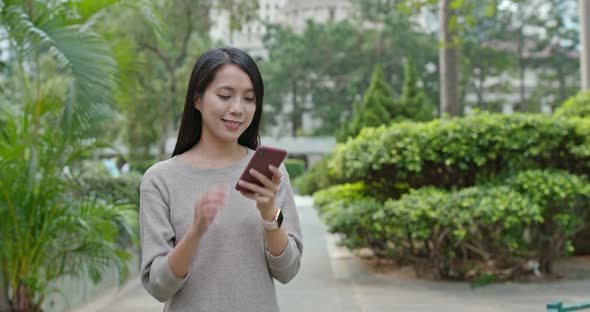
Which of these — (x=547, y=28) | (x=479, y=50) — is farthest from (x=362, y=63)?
(x=547, y=28)

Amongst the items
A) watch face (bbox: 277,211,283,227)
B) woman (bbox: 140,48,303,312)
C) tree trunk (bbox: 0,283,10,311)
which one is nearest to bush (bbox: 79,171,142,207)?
tree trunk (bbox: 0,283,10,311)

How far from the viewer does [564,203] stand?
7.02 m

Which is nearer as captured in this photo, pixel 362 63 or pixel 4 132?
pixel 4 132

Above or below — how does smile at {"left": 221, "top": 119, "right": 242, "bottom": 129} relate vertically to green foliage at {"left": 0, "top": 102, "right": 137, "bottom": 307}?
above

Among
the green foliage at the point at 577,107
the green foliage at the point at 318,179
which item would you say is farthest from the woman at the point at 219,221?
the green foliage at the point at 318,179

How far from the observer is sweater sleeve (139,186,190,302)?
1721mm

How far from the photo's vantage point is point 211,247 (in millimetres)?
1797

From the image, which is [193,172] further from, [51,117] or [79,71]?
[51,117]

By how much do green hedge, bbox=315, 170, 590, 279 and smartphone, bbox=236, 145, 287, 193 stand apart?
5347mm

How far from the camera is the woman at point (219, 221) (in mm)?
1771

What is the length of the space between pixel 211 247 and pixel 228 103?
0.39 meters

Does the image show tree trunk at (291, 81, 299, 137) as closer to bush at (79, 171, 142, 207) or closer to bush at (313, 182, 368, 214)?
bush at (313, 182, 368, 214)

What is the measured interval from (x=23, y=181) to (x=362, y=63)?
33686 millimetres

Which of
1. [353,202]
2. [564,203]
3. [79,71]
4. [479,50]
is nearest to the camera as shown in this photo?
[79,71]
